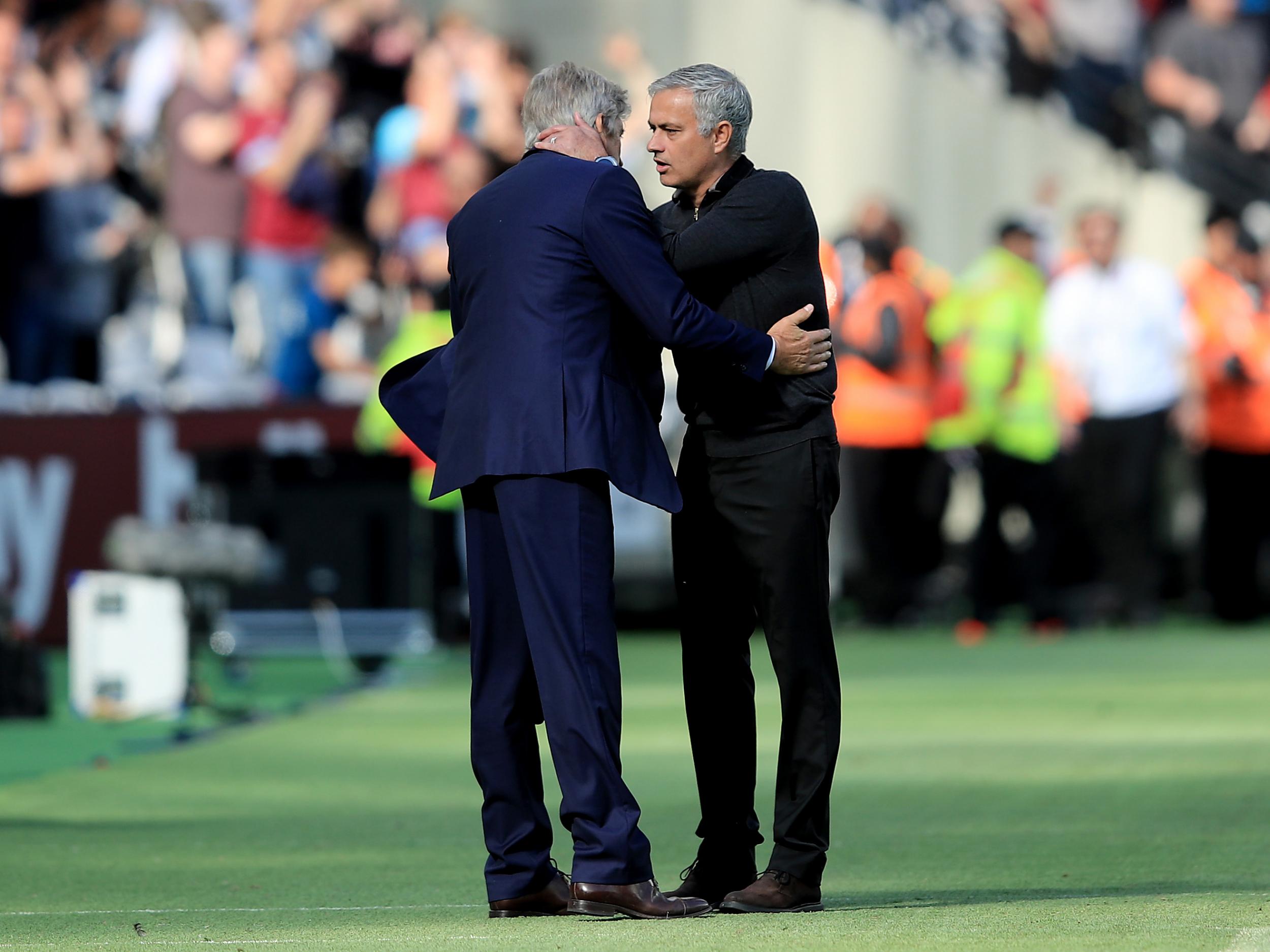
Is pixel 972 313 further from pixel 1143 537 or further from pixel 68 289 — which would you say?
pixel 68 289

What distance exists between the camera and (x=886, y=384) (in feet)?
54.5

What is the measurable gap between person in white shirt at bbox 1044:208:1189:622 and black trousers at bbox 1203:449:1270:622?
45cm

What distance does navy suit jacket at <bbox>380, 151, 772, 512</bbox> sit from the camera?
240 inches

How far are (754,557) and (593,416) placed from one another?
1.85 feet

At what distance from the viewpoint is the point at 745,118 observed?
6.31 m

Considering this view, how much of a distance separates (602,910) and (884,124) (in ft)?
46.4

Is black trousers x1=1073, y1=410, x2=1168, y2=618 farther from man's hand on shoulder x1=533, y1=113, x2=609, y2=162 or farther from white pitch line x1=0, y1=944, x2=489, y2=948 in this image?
white pitch line x1=0, y1=944, x2=489, y2=948

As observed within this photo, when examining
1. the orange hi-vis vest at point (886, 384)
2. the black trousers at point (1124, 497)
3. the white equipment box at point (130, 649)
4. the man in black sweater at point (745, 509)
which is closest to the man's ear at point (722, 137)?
the man in black sweater at point (745, 509)

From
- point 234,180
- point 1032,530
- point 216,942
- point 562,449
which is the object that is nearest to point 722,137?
Answer: point 562,449

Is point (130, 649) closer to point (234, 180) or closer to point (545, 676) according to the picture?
point (234, 180)

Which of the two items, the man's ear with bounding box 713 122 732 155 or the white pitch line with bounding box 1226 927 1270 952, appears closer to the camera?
the white pitch line with bounding box 1226 927 1270 952

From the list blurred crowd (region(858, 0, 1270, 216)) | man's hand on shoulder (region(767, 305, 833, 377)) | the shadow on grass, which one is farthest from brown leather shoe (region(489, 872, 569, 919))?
blurred crowd (region(858, 0, 1270, 216))

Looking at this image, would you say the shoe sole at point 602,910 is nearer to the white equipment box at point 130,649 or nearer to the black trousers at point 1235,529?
the white equipment box at point 130,649

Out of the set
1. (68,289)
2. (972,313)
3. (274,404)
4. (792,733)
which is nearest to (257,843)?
(792,733)
